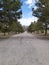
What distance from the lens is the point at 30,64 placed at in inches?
382

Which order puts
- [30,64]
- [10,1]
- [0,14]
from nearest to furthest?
1. [30,64]
2. [0,14]
3. [10,1]

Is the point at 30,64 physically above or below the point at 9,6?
below

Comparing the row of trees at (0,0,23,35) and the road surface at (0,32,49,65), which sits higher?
the row of trees at (0,0,23,35)

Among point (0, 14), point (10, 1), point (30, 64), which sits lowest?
point (30, 64)

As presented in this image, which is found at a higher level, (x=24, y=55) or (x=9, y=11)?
(x=9, y=11)

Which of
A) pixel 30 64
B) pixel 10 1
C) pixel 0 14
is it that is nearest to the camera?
pixel 30 64

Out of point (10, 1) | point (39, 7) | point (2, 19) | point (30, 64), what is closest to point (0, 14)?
point (2, 19)

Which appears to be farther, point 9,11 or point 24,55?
point 9,11

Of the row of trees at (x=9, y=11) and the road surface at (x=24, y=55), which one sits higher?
the row of trees at (x=9, y=11)

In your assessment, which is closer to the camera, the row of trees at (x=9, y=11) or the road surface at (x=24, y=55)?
the road surface at (x=24, y=55)

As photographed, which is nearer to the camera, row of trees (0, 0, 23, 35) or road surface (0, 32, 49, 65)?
road surface (0, 32, 49, 65)

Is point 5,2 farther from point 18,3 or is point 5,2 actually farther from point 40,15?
point 40,15

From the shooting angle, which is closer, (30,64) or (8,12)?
(30,64)

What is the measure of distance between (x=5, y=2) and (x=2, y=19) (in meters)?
3.90
